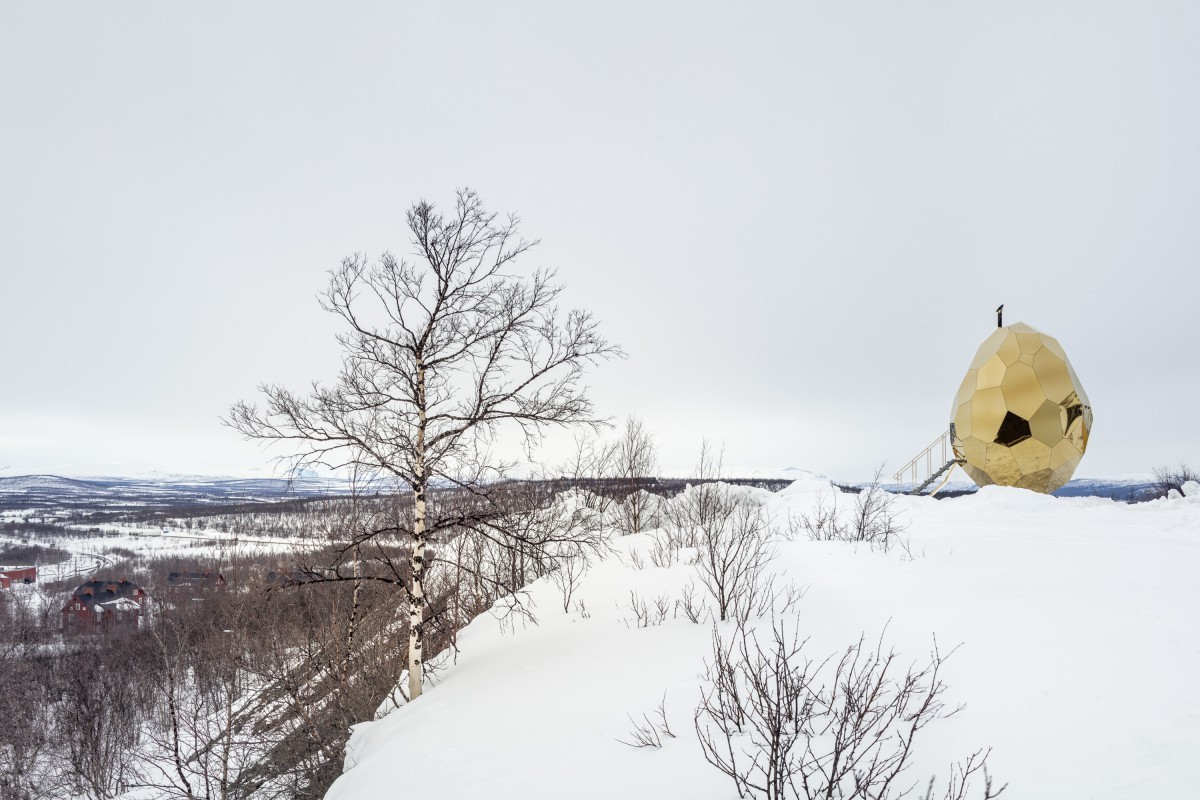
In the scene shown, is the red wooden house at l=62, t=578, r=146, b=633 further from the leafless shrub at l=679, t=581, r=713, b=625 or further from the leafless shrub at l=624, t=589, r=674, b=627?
the leafless shrub at l=679, t=581, r=713, b=625

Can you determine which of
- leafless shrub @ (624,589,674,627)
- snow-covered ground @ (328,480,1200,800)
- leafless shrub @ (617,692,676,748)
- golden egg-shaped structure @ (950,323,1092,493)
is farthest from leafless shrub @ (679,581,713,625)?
golden egg-shaped structure @ (950,323,1092,493)

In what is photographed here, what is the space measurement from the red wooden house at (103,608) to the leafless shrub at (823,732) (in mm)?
64958

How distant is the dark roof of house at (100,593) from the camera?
54.3 m

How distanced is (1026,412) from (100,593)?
249 feet

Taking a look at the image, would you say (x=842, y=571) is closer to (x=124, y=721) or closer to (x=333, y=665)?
(x=333, y=665)

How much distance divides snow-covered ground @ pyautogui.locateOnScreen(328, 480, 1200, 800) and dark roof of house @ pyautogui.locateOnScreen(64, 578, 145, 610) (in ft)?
216

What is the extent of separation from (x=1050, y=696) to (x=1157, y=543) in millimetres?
7708

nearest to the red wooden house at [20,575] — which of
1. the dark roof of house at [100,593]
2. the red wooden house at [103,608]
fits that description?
the dark roof of house at [100,593]

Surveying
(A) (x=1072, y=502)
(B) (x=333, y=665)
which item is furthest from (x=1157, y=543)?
(B) (x=333, y=665)

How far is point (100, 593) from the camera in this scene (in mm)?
55000

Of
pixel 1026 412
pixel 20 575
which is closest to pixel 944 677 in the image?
pixel 1026 412

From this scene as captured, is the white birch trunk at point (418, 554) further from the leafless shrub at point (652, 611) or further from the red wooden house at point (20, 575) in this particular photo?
the red wooden house at point (20, 575)

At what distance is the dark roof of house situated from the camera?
54.3 metres

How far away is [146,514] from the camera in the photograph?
489ft
